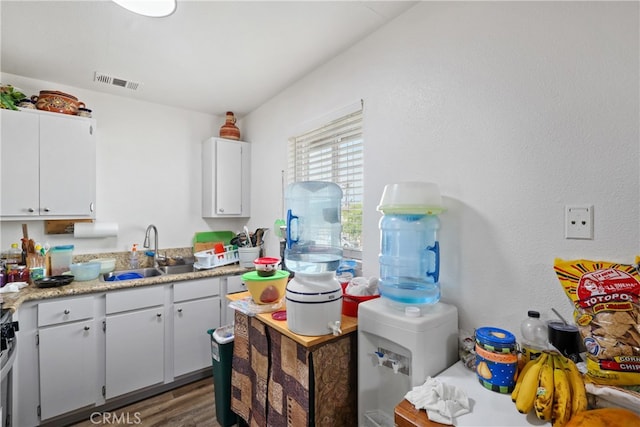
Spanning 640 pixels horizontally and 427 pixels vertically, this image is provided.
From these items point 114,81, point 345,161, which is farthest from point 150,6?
point 345,161

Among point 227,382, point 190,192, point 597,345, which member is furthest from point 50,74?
point 597,345

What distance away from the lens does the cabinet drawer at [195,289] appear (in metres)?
2.32

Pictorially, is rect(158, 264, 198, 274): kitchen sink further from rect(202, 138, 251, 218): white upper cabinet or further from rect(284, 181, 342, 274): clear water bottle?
rect(284, 181, 342, 274): clear water bottle

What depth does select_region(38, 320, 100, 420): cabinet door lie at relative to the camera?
1859mm

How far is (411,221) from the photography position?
4.75 feet

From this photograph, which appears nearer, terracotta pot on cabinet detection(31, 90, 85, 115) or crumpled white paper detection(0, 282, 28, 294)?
crumpled white paper detection(0, 282, 28, 294)

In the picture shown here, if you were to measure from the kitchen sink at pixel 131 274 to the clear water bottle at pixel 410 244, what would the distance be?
214 centimetres

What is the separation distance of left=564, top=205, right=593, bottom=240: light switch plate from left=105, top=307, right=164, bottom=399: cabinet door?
2.56 metres

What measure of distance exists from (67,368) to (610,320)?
2.86 meters

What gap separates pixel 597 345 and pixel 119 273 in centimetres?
305

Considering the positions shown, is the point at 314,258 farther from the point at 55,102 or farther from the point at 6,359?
the point at 55,102

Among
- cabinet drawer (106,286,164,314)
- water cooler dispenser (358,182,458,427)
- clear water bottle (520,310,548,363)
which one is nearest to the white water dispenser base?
water cooler dispenser (358,182,458,427)

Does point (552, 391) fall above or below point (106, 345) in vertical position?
above

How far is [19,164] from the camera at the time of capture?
2.08m
